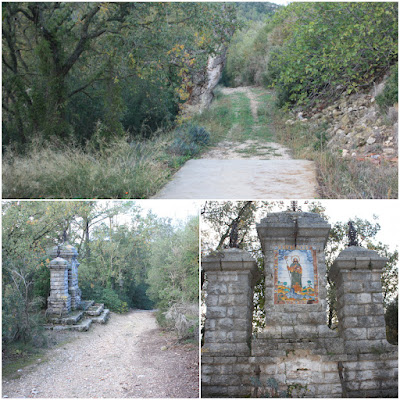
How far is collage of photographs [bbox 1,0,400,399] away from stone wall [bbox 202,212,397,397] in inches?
0.9

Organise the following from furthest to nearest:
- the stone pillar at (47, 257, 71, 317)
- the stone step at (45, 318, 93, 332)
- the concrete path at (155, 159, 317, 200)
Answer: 1. the stone pillar at (47, 257, 71, 317)
2. the stone step at (45, 318, 93, 332)
3. the concrete path at (155, 159, 317, 200)

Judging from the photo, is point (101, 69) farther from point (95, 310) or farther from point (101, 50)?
point (95, 310)

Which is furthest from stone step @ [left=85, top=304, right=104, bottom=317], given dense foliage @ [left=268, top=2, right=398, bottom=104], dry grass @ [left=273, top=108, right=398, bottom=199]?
dense foliage @ [left=268, top=2, right=398, bottom=104]

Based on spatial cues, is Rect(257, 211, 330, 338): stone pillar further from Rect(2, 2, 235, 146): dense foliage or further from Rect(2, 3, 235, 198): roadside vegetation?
Rect(2, 2, 235, 146): dense foliage

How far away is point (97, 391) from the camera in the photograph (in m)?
5.79

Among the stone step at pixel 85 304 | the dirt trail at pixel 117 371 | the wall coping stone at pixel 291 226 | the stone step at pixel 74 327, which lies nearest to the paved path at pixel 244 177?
the wall coping stone at pixel 291 226

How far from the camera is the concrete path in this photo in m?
7.57

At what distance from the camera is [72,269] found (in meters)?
11.6

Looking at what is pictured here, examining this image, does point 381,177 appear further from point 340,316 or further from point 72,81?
point 72,81

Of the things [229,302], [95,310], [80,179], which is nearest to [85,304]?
[95,310]

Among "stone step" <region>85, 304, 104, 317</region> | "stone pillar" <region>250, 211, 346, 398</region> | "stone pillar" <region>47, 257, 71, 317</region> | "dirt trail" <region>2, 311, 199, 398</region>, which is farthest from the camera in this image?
"stone step" <region>85, 304, 104, 317</region>

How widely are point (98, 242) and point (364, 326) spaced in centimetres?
658

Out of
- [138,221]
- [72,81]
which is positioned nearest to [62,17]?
[72,81]

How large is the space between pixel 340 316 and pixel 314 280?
2.35ft
